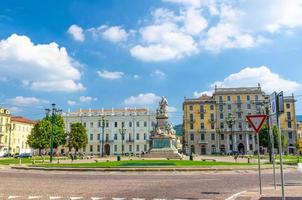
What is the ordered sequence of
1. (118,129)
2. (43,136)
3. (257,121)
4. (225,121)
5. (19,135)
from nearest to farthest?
1. (257,121)
2. (43,136)
3. (19,135)
4. (225,121)
5. (118,129)

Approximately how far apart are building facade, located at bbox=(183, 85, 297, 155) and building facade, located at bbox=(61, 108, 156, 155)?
13.3 m

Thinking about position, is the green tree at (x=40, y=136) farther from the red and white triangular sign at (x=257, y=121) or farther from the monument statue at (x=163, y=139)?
the red and white triangular sign at (x=257, y=121)

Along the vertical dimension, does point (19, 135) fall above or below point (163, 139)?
above

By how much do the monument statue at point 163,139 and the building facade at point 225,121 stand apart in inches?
1590

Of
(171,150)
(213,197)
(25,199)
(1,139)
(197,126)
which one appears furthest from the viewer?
(197,126)

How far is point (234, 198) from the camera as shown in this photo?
12.0 meters

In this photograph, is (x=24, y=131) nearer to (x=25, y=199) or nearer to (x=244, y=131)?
(x=244, y=131)

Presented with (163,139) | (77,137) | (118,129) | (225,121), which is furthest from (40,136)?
(225,121)

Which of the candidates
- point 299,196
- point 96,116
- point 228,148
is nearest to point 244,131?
point 228,148

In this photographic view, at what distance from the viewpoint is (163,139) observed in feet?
191

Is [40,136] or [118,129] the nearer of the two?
[40,136]

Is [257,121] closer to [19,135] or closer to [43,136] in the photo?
[43,136]

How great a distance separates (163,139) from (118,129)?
46.2m

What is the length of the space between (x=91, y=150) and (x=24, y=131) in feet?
73.2
